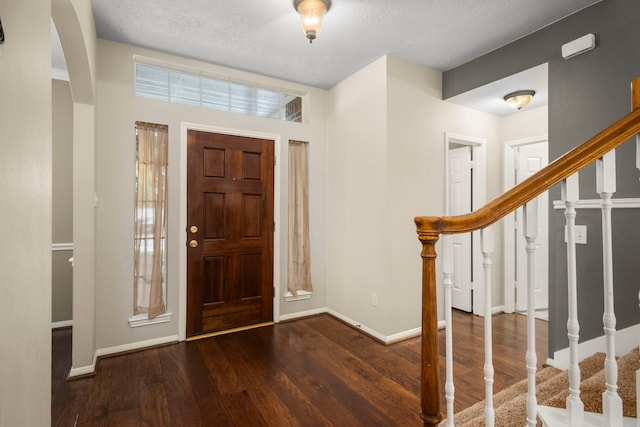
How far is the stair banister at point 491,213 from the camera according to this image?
1062 millimetres

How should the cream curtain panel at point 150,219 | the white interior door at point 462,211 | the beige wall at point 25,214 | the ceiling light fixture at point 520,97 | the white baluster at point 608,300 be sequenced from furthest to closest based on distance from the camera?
the white interior door at point 462,211
the ceiling light fixture at point 520,97
the cream curtain panel at point 150,219
the white baluster at point 608,300
the beige wall at point 25,214

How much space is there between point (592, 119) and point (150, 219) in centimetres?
365

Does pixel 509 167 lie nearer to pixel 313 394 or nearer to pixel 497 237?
pixel 497 237

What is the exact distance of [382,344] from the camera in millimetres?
3006

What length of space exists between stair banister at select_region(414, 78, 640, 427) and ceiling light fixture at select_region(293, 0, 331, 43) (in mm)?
1750

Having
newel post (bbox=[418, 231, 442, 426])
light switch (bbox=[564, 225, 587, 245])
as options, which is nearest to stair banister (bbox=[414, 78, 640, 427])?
newel post (bbox=[418, 231, 442, 426])

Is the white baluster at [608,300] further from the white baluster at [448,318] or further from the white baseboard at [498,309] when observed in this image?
the white baseboard at [498,309]

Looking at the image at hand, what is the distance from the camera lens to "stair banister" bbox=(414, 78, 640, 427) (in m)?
1.06

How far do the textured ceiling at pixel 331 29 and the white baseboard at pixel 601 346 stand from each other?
7.29 ft

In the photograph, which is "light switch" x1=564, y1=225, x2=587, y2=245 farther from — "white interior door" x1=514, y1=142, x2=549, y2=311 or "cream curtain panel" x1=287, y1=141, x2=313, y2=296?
"cream curtain panel" x1=287, y1=141, x2=313, y2=296

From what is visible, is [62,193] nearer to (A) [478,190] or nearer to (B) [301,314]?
(B) [301,314]

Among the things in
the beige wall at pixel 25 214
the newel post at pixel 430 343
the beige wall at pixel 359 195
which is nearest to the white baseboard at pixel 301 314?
the beige wall at pixel 359 195

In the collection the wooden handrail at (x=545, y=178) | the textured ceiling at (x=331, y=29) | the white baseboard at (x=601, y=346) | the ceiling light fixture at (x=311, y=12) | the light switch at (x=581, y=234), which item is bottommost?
the white baseboard at (x=601, y=346)

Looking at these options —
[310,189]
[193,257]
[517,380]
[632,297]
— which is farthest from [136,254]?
[632,297]
